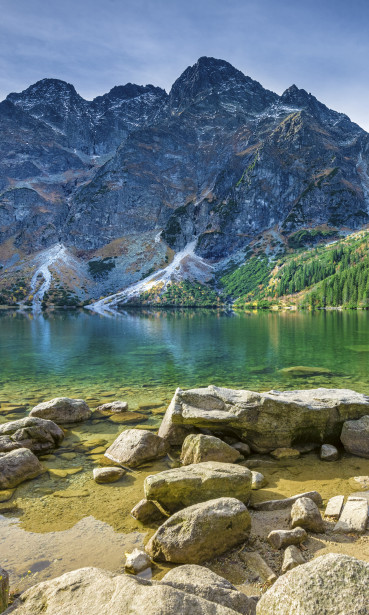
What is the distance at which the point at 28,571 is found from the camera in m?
7.46

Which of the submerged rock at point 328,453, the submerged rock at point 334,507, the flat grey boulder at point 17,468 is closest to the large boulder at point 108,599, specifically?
the submerged rock at point 334,507

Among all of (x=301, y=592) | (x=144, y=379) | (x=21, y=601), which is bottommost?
(x=144, y=379)

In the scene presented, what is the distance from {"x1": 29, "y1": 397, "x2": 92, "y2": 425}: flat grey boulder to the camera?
18.1m

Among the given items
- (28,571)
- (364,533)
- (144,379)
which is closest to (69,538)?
(28,571)

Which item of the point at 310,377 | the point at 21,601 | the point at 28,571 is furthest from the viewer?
the point at 310,377

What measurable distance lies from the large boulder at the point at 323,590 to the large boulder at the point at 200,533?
9.93 feet

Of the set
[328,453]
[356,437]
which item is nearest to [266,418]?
[328,453]

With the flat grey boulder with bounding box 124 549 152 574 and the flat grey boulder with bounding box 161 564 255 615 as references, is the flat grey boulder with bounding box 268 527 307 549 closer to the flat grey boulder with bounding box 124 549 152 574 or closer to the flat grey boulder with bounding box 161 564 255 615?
the flat grey boulder with bounding box 161 564 255 615

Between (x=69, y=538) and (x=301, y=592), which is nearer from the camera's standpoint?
(x=301, y=592)

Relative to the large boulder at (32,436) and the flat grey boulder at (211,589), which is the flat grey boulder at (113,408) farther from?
the flat grey boulder at (211,589)

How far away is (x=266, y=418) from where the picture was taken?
47.7ft

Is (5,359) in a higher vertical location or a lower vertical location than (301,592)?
lower

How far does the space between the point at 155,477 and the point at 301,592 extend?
19.4 feet

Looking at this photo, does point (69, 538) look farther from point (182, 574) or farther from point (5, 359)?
point (5, 359)
